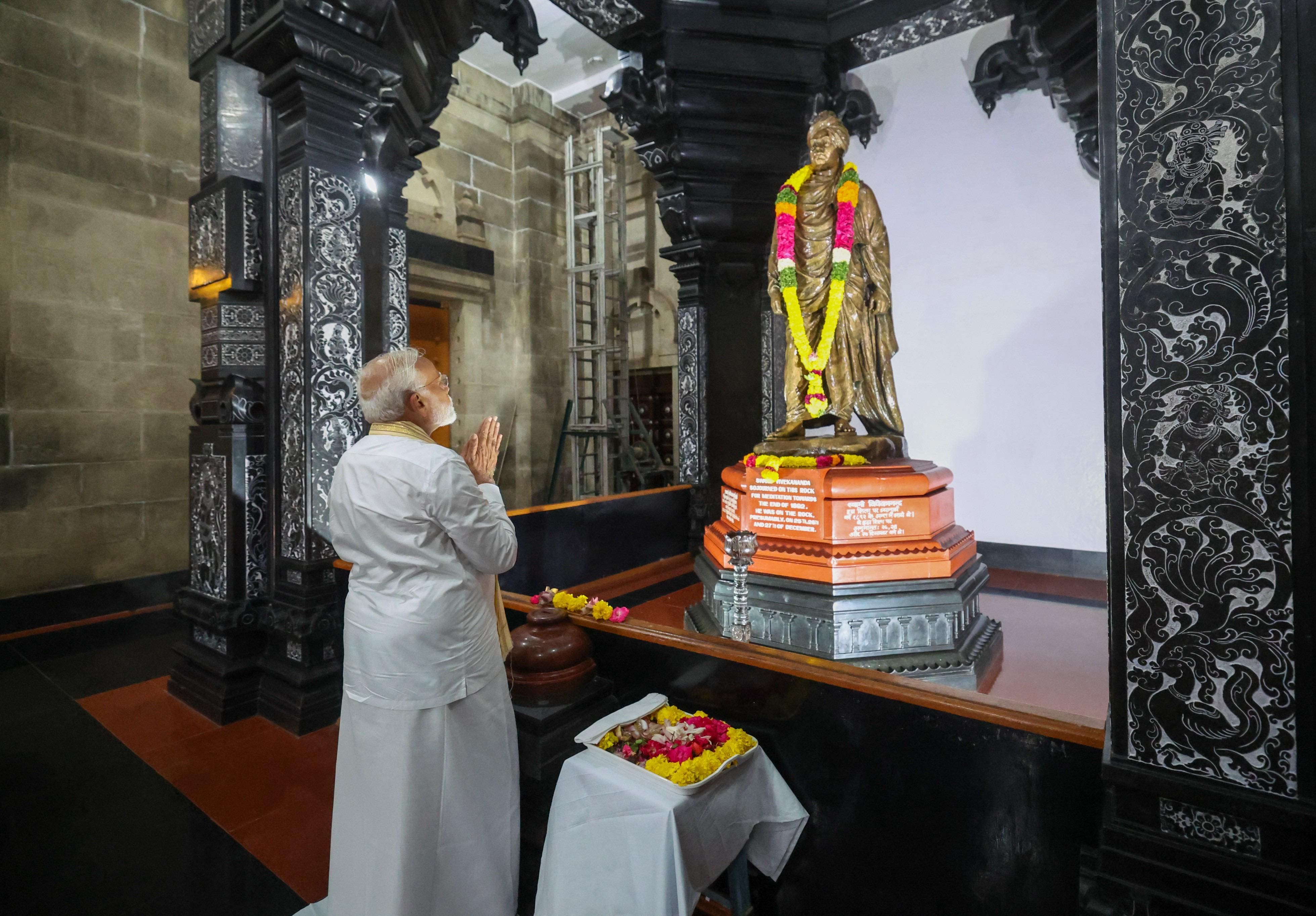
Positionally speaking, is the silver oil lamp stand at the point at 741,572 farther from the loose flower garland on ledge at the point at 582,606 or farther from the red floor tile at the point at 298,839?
the red floor tile at the point at 298,839

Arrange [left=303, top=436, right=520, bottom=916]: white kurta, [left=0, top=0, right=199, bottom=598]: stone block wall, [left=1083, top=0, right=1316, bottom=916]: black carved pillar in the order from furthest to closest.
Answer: [left=0, top=0, right=199, bottom=598]: stone block wall < [left=303, top=436, right=520, bottom=916]: white kurta < [left=1083, top=0, right=1316, bottom=916]: black carved pillar

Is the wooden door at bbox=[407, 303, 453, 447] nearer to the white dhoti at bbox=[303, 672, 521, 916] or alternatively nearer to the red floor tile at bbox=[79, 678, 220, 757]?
the red floor tile at bbox=[79, 678, 220, 757]

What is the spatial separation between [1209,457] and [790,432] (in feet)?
7.49

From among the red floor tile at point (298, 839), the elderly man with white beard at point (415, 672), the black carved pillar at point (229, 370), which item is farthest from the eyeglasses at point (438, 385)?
the black carved pillar at point (229, 370)

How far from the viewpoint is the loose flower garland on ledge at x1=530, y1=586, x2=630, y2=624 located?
2309 millimetres

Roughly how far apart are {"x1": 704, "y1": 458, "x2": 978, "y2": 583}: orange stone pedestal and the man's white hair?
1.88 meters

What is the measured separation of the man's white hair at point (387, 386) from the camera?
65.8 inches

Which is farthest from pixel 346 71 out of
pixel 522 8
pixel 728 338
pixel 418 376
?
pixel 728 338

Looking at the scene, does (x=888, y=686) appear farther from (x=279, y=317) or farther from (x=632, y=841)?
(x=279, y=317)

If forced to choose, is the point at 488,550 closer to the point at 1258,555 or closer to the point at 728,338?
the point at 1258,555

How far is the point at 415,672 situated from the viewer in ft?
5.24

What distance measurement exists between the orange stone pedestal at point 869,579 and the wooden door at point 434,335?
513 cm

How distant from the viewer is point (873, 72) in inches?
219

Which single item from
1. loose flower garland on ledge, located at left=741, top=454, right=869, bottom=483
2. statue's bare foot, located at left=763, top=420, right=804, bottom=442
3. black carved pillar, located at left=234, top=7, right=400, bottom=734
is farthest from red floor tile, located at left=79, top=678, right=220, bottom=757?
statue's bare foot, located at left=763, top=420, right=804, bottom=442
